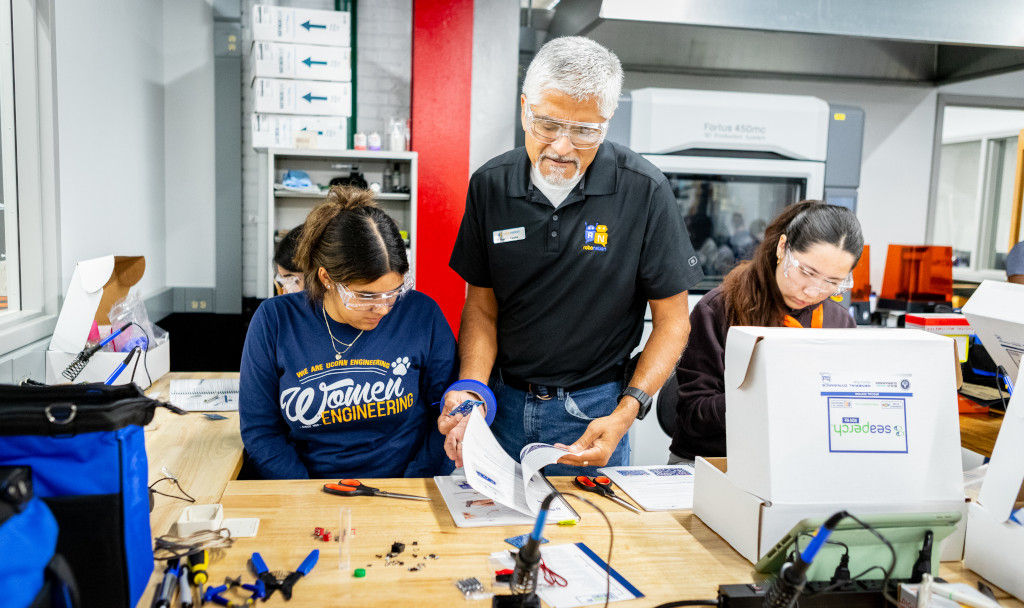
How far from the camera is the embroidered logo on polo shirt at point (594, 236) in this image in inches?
67.7

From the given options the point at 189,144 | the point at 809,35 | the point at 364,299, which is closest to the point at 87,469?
the point at 364,299

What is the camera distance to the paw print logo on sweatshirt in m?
1.75

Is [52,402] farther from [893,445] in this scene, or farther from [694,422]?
[694,422]

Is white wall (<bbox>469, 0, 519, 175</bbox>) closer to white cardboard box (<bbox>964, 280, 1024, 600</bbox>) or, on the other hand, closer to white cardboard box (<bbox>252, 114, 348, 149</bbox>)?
white cardboard box (<bbox>252, 114, 348, 149</bbox>)

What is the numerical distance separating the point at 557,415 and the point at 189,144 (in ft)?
12.3

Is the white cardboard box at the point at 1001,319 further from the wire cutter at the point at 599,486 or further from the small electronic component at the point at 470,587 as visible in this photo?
the small electronic component at the point at 470,587

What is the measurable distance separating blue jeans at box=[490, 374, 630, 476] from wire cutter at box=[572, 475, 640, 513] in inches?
8.2

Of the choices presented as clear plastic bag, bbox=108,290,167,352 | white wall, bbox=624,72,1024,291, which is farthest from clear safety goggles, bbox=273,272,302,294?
white wall, bbox=624,72,1024,291

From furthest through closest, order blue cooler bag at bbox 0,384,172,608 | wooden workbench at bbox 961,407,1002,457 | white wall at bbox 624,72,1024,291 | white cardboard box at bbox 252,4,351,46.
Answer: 1. white wall at bbox 624,72,1024,291
2. white cardboard box at bbox 252,4,351,46
3. wooden workbench at bbox 961,407,1002,457
4. blue cooler bag at bbox 0,384,172,608

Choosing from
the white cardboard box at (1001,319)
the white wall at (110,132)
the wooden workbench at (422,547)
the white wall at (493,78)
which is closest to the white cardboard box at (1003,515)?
the wooden workbench at (422,547)

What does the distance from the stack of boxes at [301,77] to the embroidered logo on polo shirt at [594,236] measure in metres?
2.44

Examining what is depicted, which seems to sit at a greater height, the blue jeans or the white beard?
the white beard

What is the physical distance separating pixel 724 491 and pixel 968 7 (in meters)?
2.53

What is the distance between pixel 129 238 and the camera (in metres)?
3.71
